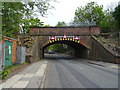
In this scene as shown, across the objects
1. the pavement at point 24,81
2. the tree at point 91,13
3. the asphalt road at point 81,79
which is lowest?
the asphalt road at point 81,79

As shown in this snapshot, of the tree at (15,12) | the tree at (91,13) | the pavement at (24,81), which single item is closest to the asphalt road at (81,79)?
the pavement at (24,81)

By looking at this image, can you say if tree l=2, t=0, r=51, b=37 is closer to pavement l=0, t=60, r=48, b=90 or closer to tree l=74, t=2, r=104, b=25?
pavement l=0, t=60, r=48, b=90

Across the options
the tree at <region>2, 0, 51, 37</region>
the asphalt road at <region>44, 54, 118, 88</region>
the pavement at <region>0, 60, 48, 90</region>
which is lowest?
the asphalt road at <region>44, 54, 118, 88</region>

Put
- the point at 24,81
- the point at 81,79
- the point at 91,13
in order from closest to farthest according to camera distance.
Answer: the point at 24,81 < the point at 81,79 < the point at 91,13

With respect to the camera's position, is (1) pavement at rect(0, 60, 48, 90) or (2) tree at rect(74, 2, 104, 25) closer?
(1) pavement at rect(0, 60, 48, 90)

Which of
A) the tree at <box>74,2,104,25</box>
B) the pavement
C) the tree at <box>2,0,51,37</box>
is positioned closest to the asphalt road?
the pavement

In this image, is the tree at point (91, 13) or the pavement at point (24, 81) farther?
the tree at point (91, 13)

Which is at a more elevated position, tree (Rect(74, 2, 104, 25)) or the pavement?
tree (Rect(74, 2, 104, 25))

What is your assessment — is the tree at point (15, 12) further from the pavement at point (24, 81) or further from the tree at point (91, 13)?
the tree at point (91, 13)

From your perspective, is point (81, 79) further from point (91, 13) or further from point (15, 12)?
point (91, 13)

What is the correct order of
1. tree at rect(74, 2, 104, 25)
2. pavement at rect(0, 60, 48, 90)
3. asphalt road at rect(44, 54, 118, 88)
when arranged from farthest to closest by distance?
1. tree at rect(74, 2, 104, 25)
2. asphalt road at rect(44, 54, 118, 88)
3. pavement at rect(0, 60, 48, 90)

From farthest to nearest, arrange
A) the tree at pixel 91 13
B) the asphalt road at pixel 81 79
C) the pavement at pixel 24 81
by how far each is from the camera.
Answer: the tree at pixel 91 13, the asphalt road at pixel 81 79, the pavement at pixel 24 81

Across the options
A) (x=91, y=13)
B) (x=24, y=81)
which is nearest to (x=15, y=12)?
(x=24, y=81)

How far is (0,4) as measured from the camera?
7.29 metres
